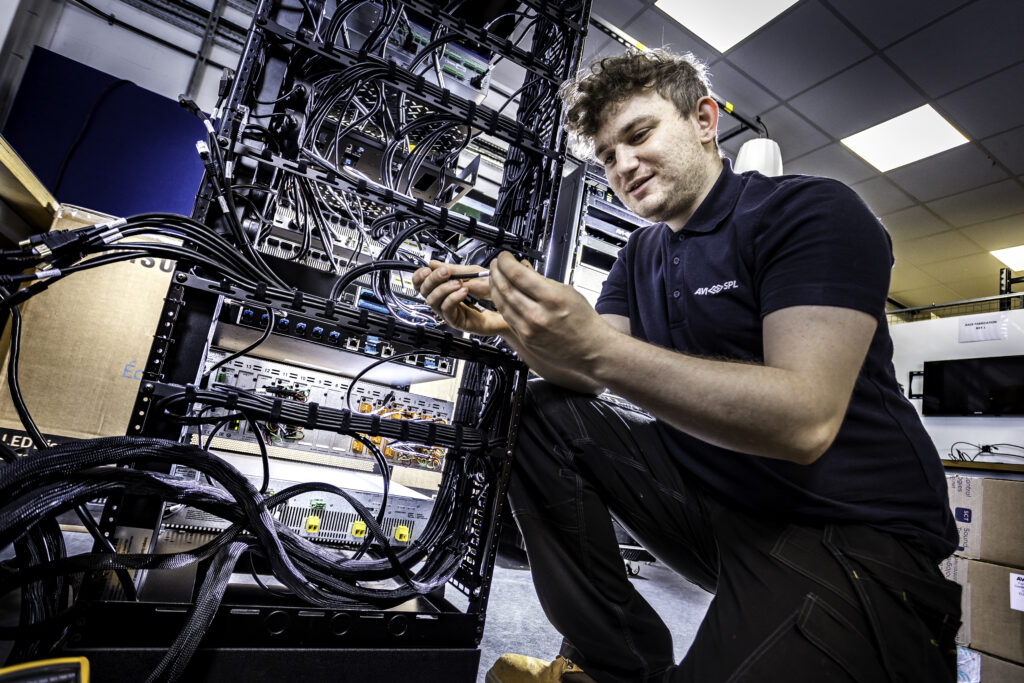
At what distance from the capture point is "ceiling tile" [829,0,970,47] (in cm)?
254

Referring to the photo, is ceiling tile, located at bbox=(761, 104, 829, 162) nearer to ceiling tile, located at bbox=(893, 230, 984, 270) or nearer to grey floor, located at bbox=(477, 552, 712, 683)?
ceiling tile, located at bbox=(893, 230, 984, 270)

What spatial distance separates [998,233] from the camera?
14.7ft

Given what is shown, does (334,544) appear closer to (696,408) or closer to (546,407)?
(546,407)

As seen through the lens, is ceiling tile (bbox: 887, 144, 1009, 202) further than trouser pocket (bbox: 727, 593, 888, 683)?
Yes

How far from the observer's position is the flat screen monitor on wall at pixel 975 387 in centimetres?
340

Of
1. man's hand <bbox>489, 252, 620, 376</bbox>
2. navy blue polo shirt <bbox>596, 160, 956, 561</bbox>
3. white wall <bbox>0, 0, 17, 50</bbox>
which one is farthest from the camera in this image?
white wall <bbox>0, 0, 17, 50</bbox>

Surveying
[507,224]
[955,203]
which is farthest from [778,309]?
[955,203]

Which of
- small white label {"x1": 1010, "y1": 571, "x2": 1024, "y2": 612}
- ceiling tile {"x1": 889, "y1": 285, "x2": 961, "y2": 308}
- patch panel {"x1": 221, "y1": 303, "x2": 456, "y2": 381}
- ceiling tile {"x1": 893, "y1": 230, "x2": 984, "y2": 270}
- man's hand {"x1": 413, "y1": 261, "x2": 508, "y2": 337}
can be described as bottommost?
small white label {"x1": 1010, "y1": 571, "x2": 1024, "y2": 612}

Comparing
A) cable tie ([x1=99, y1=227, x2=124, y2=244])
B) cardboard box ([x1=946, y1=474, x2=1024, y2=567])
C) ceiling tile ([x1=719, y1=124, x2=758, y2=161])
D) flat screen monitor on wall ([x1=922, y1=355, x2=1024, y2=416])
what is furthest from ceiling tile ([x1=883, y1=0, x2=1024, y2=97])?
cable tie ([x1=99, y1=227, x2=124, y2=244])

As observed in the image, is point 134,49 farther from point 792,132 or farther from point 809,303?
point 792,132

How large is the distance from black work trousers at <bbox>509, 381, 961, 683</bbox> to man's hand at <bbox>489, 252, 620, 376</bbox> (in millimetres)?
347

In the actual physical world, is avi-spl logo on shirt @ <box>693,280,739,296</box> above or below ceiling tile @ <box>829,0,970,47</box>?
below

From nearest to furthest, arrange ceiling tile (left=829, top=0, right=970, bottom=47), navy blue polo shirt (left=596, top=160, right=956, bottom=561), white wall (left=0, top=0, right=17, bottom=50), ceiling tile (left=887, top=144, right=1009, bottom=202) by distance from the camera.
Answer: navy blue polo shirt (left=596, top=160, right=956, bottom=561) → white wall (left=0, top=0, right=17, bottom=50) → ceiling tile (left=829, top=0, right=970, bottom=47) → ceiling tile (left=887, top=144, right=1009, bottom=202)

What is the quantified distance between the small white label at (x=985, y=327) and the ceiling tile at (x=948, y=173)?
1049 millimetres
